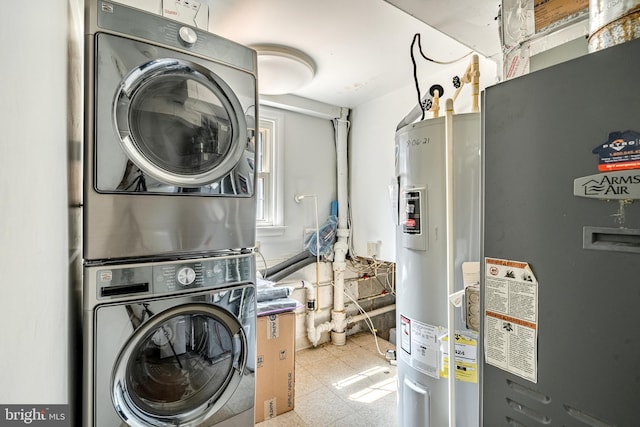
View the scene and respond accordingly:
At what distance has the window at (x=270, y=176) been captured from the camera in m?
2.68

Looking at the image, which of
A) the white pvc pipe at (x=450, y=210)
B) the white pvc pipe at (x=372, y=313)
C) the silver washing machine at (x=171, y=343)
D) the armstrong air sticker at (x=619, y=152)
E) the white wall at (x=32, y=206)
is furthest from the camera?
the white pvc pipe at (x=372, y=313)

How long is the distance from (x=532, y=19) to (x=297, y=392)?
2.44m

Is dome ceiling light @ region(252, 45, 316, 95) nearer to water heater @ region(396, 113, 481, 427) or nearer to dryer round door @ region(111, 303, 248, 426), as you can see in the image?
water heater @ region(396, 113, 481, 427)

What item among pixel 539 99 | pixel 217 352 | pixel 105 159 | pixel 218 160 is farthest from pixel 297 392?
pixel 539 99

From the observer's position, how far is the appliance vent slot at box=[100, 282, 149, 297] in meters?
0.89

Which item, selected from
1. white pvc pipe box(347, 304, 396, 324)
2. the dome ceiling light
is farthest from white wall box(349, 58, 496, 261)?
the dome ceiling light

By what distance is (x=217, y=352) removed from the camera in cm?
114

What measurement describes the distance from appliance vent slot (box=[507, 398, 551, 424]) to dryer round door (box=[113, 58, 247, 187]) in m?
1.09

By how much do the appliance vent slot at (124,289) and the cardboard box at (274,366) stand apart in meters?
1.05

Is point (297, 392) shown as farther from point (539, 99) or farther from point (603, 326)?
point (539, 99)

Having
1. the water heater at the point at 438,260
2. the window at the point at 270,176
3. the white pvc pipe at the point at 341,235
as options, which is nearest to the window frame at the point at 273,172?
the window at the point at 270,176

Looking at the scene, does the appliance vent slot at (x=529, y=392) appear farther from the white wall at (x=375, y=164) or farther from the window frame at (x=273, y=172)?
the window frame at (x=273, y=172)

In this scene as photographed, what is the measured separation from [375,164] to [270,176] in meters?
1.00

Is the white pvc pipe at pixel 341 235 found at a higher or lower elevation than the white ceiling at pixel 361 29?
lower
